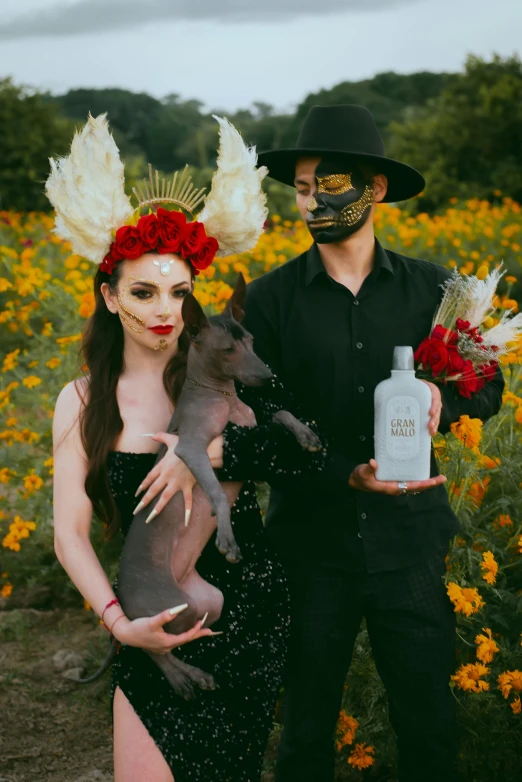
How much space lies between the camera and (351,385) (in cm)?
292

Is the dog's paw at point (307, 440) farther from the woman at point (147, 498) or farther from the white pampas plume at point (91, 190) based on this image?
the white pampas plume at point (91, 190)

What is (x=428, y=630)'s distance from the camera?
9.44ft

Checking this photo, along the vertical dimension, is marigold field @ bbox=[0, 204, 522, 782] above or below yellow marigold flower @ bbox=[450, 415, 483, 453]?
below

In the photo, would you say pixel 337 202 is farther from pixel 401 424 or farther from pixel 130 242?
pixel 401 424

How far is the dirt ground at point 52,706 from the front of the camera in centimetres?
392

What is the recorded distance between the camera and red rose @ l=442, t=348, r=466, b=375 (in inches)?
106

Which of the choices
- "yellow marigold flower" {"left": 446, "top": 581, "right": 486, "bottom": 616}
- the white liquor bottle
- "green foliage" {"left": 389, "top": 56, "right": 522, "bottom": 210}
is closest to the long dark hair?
the white liquor bottle

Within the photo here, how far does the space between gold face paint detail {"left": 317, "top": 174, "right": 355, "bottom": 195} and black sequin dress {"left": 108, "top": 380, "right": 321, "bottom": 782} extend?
0.75 meters

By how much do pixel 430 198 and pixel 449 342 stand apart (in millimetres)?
10814

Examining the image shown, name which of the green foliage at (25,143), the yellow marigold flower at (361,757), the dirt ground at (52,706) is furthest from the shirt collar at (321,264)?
the green foliage at (25,143)

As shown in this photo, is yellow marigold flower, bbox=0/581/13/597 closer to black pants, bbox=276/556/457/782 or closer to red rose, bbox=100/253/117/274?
black pants, bbox=276/556/457/782

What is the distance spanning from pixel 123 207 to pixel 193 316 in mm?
493

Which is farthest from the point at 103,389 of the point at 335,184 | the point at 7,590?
the point at 7,590

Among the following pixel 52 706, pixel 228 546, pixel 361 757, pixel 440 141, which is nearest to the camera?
pixel 228 546
